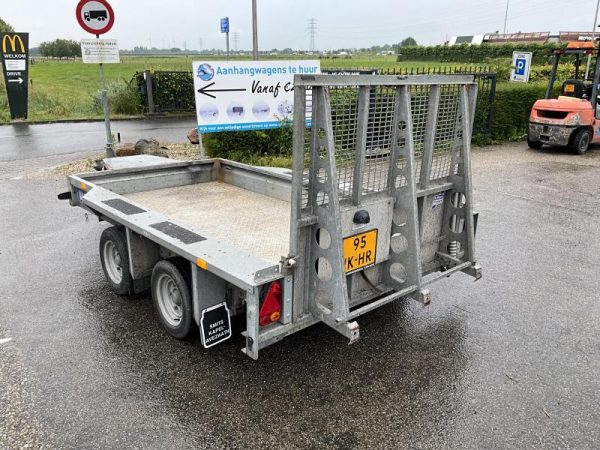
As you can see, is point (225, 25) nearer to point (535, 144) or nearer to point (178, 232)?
point (535, 144)

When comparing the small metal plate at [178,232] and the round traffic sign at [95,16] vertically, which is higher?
the round traffic sign at [95,16]

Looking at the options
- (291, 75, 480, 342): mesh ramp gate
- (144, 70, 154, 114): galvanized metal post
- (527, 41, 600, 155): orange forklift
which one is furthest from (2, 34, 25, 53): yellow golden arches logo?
(291, 75, 480, 342): mesh ramp gate

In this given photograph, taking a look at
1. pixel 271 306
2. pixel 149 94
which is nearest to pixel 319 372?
pixel 271 306

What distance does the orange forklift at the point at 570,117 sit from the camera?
1219 cm

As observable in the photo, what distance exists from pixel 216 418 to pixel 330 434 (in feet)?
2.46

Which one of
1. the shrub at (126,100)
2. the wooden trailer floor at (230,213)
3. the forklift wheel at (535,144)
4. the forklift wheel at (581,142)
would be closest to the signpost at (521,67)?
the forklift wheel at (535,144)

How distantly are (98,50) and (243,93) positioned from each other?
2.92 metres

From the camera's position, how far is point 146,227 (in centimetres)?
377

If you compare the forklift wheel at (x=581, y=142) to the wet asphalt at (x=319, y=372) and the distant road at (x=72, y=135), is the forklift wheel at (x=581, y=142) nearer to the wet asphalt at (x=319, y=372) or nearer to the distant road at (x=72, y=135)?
the wet asphalt at (x=319, y=372)

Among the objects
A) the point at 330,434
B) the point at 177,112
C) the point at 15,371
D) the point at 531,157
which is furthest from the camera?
the point at 177,112

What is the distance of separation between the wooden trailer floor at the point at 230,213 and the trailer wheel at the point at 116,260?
1.80 ft

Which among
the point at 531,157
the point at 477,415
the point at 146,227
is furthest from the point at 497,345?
the point at 531,157

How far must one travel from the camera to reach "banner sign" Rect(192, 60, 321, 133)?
322 inches

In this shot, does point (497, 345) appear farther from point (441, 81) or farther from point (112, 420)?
point (112, 420)
